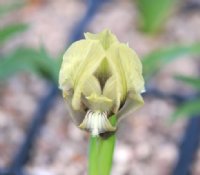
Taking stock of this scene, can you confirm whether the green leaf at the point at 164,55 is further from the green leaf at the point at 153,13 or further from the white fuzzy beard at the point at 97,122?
the white fuzzy beard at the point at 97,122

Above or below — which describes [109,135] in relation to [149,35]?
above

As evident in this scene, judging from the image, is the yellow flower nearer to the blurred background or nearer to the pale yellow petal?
the pale yellow petal

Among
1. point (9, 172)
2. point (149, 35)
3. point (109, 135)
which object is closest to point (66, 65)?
point (109, 135)

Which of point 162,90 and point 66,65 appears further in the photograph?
point 162,90

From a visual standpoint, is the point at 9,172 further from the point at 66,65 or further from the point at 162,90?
the point at 66,65

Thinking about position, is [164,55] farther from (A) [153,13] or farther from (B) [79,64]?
(B) [79,64]

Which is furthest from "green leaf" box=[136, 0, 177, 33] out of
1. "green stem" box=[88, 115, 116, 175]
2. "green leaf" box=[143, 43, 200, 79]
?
"green stem" box=[88, 115, 116, 175]

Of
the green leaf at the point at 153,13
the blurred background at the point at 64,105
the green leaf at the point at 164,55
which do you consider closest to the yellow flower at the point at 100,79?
the blurred background at the point at 64,105

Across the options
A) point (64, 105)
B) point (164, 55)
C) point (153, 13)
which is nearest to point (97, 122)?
point (164, 55)
